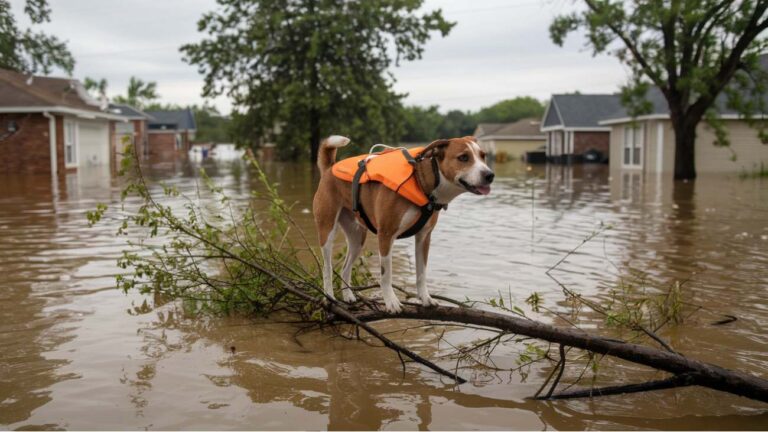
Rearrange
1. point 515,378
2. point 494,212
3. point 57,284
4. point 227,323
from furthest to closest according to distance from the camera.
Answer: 1. point 494,212
2. point 57,284
3. point 227,323
4. point 515,378

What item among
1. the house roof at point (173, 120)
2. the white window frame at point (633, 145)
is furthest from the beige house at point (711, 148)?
the house roof at point (173, 120)

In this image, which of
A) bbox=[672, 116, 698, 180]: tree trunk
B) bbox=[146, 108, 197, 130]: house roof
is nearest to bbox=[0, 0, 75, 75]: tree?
bbox=[672, 116, 698, 180]: tree trunk

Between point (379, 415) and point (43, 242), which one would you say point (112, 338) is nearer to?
point (379, 415)

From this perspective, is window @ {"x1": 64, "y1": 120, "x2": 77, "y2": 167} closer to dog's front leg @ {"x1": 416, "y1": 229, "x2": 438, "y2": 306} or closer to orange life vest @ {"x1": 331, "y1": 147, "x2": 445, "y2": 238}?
orange life vest @ {"x1": 331, "y1": 147, "x2": 445, "y2": 238}

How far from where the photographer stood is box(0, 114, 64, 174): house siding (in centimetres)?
3275

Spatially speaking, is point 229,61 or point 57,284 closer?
point 57,284

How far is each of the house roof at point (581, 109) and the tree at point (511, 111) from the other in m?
81.1

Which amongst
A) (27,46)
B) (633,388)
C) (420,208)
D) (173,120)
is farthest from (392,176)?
(173,120)

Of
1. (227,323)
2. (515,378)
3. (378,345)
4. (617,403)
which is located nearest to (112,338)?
(227,323)

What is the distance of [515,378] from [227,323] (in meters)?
2.79

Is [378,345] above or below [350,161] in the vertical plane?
below

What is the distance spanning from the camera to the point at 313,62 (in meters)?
36.5

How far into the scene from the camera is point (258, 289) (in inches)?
265

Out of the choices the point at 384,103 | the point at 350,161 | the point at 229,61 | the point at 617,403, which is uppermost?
the point at 229,61
